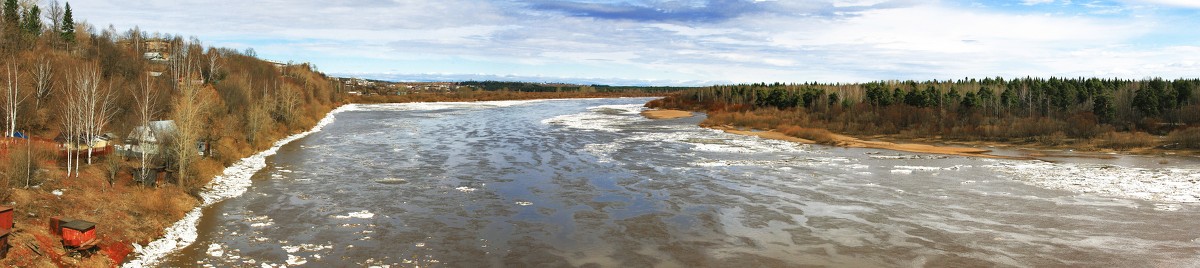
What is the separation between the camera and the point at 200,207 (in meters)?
16.8

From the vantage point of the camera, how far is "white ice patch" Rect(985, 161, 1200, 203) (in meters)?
18.7

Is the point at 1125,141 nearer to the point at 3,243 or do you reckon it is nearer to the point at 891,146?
the point at 891,146

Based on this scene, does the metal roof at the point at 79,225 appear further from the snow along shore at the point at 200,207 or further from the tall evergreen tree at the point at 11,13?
the tall evergreen tree at the point at 11,13

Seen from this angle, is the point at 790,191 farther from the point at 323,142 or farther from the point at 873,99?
the point at 873,99

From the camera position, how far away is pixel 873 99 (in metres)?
52.9

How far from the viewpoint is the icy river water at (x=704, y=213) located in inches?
492

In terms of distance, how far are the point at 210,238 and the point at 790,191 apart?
14.1 metres

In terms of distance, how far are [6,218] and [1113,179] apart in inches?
1056

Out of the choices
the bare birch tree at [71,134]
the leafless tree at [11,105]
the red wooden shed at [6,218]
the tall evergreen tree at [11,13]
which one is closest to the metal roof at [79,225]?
the red wooden shed at [6,218]

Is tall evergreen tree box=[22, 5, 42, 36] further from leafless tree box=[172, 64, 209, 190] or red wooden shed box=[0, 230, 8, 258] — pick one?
red wooden shed box=[0, 230, 8, 258]

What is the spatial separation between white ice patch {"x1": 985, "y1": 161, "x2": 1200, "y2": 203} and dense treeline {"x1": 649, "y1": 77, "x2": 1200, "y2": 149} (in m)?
8.85

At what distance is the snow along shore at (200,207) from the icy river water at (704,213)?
270 millimetres

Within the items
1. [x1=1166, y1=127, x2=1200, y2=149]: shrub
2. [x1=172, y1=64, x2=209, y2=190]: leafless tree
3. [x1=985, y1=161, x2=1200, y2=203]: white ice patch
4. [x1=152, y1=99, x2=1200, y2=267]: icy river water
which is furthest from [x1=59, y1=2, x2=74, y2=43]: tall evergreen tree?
[x1=1166, y1=127, x2=1200, y2=149]: shrub

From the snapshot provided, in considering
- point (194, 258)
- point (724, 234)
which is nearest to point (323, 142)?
point (194, 258)
